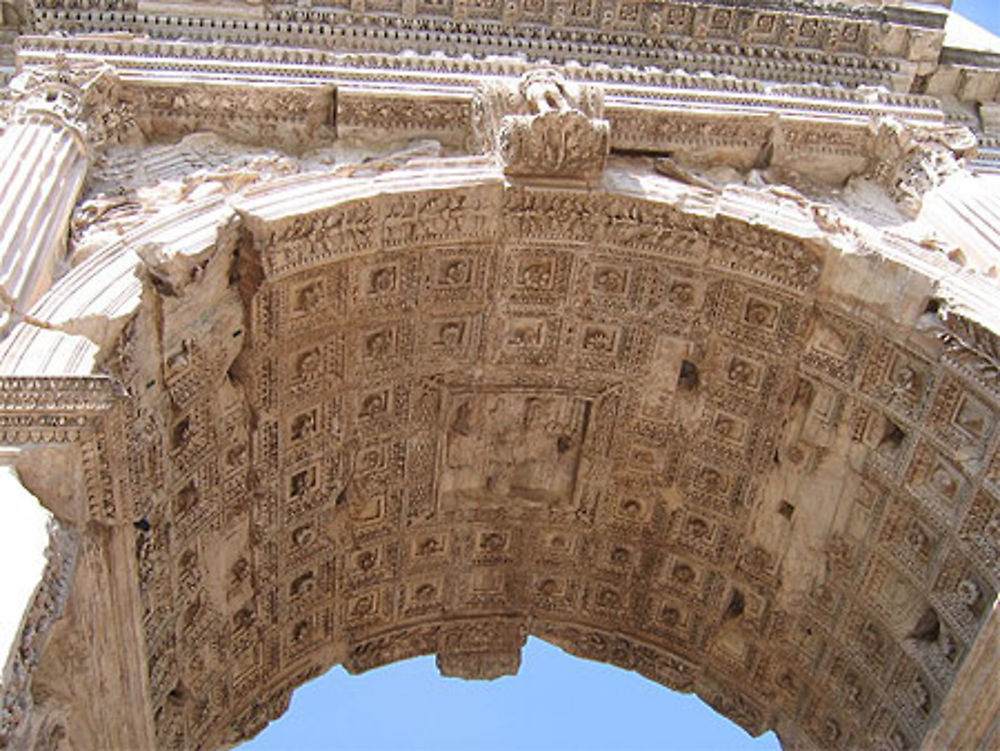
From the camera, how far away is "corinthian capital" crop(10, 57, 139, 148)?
9562 millimetres

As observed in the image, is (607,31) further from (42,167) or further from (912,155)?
(42,167)

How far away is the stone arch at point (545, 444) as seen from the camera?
30.0ft

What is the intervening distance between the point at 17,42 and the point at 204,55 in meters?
1.41

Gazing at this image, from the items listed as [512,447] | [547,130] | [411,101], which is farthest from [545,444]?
[411,101]

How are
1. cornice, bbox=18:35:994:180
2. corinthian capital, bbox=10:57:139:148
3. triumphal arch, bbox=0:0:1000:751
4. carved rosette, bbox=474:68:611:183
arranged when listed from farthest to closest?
cornice, bbox=18:35:994:180 < carved rosette, bbox=474:68:611:183 < corinthian capital, bbox=10:57:139:148 < triumphal arch, bbox=0:0:1000:751

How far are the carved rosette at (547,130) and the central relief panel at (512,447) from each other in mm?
1897

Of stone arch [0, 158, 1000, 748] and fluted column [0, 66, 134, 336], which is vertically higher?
fluted column [0, 66, 134, 336]

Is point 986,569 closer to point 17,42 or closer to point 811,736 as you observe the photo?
point 811,736

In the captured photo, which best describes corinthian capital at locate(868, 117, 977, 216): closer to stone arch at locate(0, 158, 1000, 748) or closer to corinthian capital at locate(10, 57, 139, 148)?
stone arch at locate(0, 158, 1000, 748)

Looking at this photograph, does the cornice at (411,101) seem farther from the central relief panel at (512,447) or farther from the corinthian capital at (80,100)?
the central relief panel at (512,447)

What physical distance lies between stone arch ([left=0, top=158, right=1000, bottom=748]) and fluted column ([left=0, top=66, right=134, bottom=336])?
0.24 m

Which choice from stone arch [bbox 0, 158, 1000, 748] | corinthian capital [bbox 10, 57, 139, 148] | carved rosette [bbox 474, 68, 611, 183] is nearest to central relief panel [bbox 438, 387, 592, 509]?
stone arch [bbox 0, 158, 1000, 748]

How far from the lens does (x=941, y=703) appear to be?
922cm

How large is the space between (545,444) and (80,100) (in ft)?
14.6
